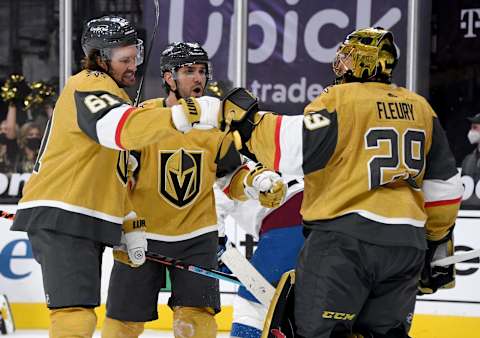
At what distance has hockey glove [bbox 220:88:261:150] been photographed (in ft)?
9.04

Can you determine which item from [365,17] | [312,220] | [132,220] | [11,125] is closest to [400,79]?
[365,17]

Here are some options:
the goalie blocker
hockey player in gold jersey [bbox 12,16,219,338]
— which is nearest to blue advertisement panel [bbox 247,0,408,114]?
the goalie blocker

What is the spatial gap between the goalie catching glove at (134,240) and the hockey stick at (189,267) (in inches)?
4.1

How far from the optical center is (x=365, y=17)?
5641 millimetres

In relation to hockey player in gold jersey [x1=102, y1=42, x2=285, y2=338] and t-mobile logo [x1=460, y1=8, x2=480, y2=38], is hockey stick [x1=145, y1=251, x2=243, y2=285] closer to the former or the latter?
hockey player in gold jersey [x1=102, y1=42, x2=285, y2=338]

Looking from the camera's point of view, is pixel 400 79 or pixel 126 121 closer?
pixel 126 121

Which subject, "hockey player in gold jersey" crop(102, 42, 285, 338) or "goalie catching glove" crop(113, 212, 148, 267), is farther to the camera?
"hockey player in gold jersey" crop(102, 42, 285, 338)

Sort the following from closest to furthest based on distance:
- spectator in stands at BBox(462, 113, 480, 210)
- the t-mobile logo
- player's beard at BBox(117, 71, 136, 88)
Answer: player's beard at BBox(117, 71, 136, 88), spectator in stands at BBox(462, 113, 480, 210), the t-mobile logo

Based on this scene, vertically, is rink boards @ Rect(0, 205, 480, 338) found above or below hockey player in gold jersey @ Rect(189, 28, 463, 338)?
below

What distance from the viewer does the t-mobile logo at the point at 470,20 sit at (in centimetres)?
538

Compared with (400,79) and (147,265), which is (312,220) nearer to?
(147,265)

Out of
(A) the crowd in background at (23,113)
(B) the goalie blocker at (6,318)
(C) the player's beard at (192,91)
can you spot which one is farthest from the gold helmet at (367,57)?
(A) the crowd in background at (23,113)

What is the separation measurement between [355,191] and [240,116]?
35 cm

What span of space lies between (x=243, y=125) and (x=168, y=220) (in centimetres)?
98
